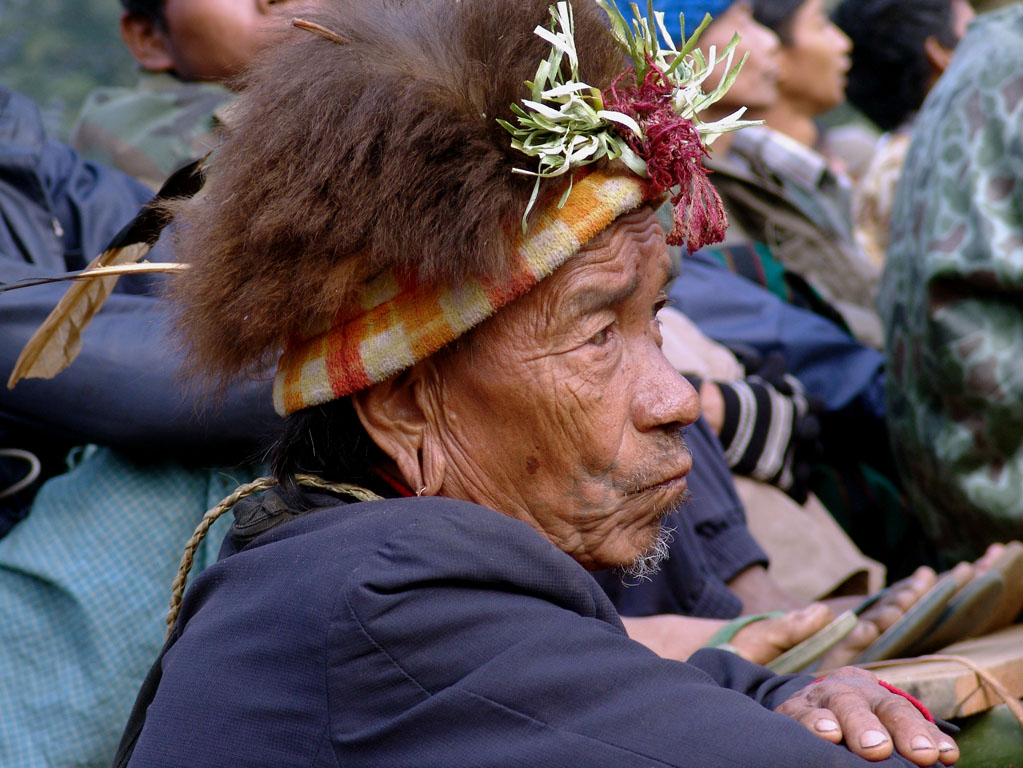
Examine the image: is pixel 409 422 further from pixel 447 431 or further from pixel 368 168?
pixel 368 168

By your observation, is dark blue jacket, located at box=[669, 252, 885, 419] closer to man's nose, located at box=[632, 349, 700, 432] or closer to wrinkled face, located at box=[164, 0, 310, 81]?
wrinkled face, located at box=[164, 0, 310, 81]

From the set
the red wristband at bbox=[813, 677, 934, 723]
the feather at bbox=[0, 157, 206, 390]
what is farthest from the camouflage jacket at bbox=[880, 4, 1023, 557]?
the feather at bbox=[0, 157, 206, 390]

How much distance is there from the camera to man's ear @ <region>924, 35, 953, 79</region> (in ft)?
19.6

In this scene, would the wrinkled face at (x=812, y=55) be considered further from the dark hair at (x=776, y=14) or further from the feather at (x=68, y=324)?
the feather at (x=68, y=324)

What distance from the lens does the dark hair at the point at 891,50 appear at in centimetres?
630

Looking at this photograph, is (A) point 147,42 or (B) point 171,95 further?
(A) point 147,42

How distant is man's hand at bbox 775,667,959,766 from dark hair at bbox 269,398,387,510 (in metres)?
0.80

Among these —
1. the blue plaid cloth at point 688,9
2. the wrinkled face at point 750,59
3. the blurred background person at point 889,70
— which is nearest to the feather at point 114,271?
the blue plaid cloth at point 688,9

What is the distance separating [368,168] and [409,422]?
446 mm

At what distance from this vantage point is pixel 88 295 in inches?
88.5

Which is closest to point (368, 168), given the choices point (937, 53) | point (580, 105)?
point (580, 105)

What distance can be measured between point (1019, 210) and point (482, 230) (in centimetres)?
212

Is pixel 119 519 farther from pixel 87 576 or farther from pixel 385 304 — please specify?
pixel 385 304

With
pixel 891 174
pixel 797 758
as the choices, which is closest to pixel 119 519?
pixel 797 758
